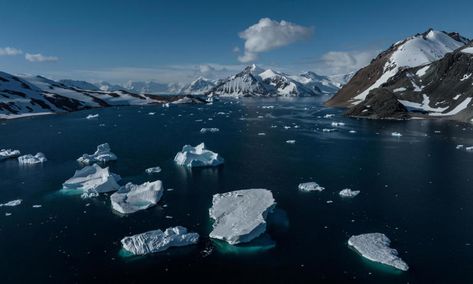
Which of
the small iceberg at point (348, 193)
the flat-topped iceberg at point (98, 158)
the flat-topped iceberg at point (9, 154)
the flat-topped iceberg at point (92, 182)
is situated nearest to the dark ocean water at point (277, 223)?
the small iceberg at point (348, 193)

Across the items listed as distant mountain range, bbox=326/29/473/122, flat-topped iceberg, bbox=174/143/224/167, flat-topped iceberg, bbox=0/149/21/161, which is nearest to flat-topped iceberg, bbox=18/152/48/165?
flat-topped iceberg, bbox=0/149/21/161

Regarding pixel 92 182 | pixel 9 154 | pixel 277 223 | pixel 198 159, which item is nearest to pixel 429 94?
pixel 198 159

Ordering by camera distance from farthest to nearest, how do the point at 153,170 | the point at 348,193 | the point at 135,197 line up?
1. the point at 153,170
2. the point at 348,193
3. the point at 135,197

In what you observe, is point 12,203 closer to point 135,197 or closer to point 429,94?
point 135,197

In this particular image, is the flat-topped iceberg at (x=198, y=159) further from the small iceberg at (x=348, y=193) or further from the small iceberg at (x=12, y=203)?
the small iceberg at (x=12, y=203)

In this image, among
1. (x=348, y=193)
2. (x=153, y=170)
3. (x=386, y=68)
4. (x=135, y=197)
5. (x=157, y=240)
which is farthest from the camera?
(x=386, y=68)

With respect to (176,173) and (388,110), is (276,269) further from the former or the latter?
(388,110)

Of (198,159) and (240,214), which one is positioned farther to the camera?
(198,159)
